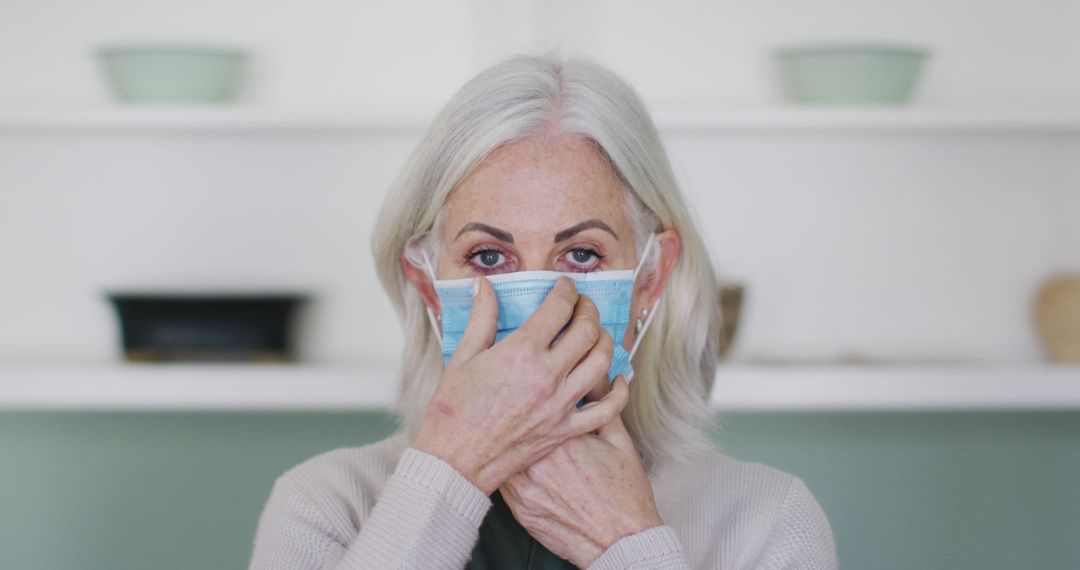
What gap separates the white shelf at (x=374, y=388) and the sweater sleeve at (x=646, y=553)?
1.25 metres

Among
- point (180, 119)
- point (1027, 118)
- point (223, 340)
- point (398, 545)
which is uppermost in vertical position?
point (1027, 118)

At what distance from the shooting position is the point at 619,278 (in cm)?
149

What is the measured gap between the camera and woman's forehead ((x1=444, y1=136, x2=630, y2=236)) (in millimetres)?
1461

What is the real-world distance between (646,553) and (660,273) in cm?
44

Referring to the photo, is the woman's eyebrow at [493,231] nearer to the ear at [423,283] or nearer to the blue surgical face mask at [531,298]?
the blue surgical face mask at [531,298]

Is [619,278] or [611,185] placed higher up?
[611,185]

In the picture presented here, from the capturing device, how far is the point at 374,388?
262 centimetres

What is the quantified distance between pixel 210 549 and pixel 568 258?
1.84m

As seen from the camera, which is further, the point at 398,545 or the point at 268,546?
the point at 268,546

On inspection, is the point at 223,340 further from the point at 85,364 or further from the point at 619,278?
the point at 619,278

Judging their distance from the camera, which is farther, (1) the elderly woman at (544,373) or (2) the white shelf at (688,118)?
(2) the white shelf at (688,118)

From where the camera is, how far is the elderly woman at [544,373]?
1343mm

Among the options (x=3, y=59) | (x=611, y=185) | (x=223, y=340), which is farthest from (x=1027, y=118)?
(x=3, y=59)

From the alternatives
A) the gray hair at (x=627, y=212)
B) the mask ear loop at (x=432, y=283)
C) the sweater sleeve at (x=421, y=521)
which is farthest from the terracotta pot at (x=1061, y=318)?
the sweater sleeve at (x=421, y=521)
